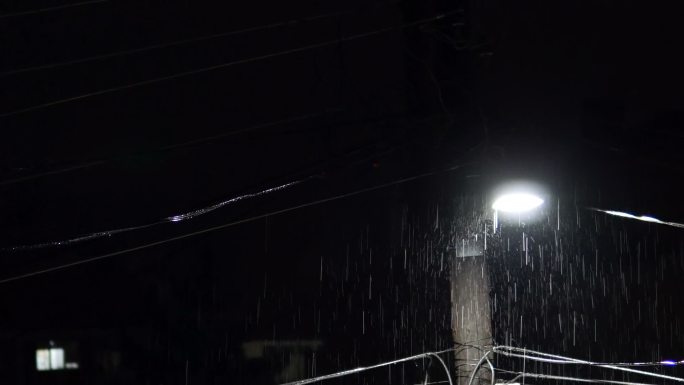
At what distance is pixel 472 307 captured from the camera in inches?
205

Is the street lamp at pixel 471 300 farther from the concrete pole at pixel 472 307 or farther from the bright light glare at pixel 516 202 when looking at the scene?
the bright light glare at pixel 516 202

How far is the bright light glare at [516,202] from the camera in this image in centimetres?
456

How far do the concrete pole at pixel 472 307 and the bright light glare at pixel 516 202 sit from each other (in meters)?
0.54

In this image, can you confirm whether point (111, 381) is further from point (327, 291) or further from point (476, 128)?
point (476, 128)

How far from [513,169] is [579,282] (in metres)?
10.5

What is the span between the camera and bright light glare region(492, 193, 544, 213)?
4.56 metres

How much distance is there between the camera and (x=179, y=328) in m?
18.7

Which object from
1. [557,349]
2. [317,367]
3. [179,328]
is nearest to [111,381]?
[179,328]

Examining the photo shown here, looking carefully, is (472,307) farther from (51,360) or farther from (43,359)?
(51,360)

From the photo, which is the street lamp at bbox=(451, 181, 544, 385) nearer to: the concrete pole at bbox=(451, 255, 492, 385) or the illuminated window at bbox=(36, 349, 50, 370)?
the concrete pole at bbox=(451, 255, 492, 385)

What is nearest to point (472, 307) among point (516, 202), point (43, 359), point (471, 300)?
point (471, 300)

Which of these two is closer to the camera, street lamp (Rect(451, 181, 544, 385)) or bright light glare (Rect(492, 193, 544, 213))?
bright light glare (Rect(492, 193, 544, 213))

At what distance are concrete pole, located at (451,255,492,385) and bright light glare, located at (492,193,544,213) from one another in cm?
54

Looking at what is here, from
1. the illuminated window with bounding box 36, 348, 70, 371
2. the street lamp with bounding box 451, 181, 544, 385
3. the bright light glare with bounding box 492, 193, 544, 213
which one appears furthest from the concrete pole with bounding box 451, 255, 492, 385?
the illuminated window with bounding box 36, 348, 70, 371
